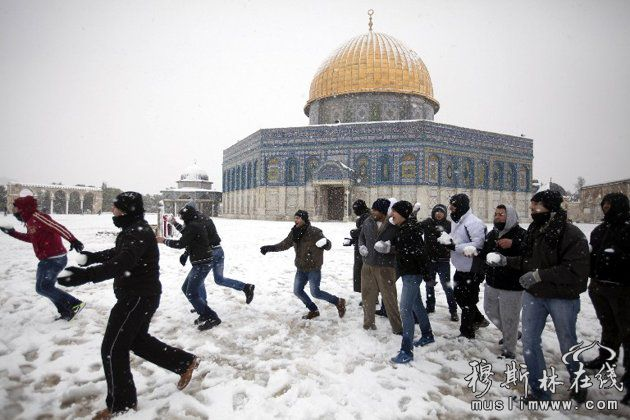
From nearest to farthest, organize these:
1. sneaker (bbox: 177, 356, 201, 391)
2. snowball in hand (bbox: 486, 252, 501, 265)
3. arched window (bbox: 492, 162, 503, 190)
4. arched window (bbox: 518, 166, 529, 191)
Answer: sneaker (bbox: 177, 356, 201, 391) → snowball in hand (bbox: 486, 252, 501, 265) → arched window (bbox: 492, 162, 503, 190) → arched window (bbox: 518, 166, 529, 191)

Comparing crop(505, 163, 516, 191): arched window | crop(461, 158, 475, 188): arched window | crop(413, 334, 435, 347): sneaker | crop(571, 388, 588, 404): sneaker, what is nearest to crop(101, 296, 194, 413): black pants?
crop(413, 334, 435, 347): sneaker

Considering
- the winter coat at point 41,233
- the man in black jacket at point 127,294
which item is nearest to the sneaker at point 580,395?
the man in black jacket at point 127,294

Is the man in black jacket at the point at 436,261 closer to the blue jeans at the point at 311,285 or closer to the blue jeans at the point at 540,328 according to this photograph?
the blue jeans at the point at 311,285

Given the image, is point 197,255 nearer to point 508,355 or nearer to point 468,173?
point 508,355

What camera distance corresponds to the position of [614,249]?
3.24 metres

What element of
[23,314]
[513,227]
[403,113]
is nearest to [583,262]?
[513,227]

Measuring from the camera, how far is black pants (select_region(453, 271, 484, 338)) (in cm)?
432

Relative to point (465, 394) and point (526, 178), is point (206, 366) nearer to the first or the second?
point (465, 394)

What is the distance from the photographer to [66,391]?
308cm

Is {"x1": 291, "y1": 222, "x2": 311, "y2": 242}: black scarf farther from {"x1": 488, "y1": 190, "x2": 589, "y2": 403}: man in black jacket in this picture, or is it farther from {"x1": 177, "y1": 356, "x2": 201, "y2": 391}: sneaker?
{"x1": 488, "y1": 190, "x2": 589, "y2": 403}: man in black jacket

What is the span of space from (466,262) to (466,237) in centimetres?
33

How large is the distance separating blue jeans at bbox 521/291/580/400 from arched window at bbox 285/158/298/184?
2892 cm

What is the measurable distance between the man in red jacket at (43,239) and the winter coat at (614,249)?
5903 millimetres

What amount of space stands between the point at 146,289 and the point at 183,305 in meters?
2.98
